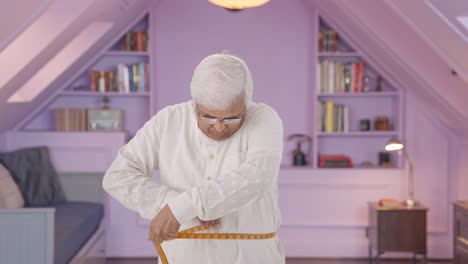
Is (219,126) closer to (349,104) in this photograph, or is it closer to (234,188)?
(234,188)

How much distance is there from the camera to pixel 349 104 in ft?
18.5

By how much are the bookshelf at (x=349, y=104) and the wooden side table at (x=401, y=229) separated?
27.4 inches

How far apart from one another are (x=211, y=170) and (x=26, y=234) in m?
2.04

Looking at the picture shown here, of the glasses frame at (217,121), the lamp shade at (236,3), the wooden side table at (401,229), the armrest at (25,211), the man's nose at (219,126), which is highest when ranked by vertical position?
the lamp shade at (236,3)

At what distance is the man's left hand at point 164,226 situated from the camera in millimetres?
1406

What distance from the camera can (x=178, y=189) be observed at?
5.26ft

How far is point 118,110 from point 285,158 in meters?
1.62

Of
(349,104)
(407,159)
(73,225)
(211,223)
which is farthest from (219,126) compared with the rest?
(349,104)

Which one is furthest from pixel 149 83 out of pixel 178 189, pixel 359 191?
pixel 178 189

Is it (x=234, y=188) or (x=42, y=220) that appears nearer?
(x=234, y=188)

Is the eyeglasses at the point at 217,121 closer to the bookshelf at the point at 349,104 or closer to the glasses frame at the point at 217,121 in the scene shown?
the glasses frame at the point at 217,121

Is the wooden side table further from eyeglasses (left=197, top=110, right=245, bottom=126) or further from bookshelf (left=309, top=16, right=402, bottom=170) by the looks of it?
eyeglasses (left=197, top=110, right=245, bottom=126)

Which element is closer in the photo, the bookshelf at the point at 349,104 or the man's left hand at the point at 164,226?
the man's left hand at the point at 164,226

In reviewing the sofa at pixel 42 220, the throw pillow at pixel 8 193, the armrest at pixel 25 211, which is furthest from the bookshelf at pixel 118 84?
the armrest at pixel 25 211
